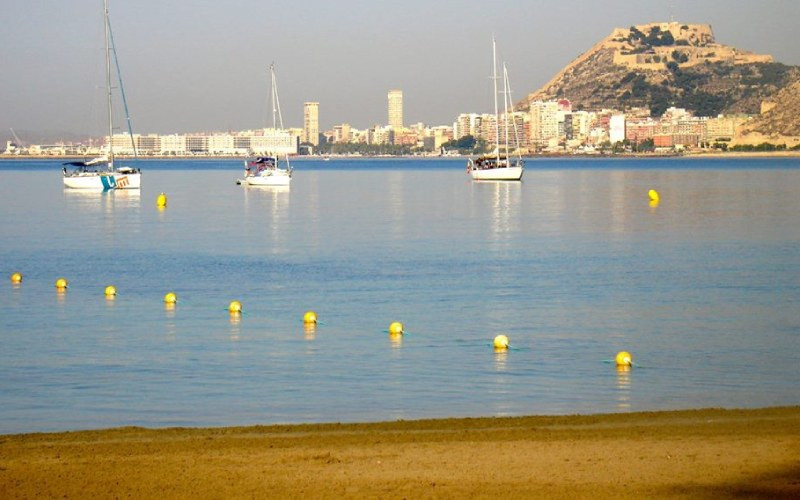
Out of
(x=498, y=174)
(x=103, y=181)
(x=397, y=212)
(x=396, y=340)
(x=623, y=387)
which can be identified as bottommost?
(x=623, y=387)

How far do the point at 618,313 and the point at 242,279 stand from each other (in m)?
10.5

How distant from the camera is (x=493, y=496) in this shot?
976cm

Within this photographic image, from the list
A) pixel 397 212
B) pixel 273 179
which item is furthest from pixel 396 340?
pixel 273 179

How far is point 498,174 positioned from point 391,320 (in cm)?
7436

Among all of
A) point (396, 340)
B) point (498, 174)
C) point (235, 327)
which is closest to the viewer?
point (396, 340)

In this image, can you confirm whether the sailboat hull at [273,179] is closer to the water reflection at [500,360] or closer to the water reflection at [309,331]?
the water reflection at [309,331]

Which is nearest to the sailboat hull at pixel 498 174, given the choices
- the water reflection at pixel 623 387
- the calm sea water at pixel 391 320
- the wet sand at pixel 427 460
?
the calm sea water at pixel 391 320

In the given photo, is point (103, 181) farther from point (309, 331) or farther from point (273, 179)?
point (309, 331)

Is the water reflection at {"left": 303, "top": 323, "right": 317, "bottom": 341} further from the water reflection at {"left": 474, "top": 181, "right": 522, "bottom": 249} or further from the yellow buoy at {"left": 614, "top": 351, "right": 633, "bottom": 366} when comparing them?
the water reflection at {"left": 474, "top": 181, "right": 522, "bottom": 249}

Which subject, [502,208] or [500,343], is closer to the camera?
[500,343]

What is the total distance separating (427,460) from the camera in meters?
11.0

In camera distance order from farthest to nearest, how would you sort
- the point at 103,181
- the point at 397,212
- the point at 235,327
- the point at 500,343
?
the point at 103,181 < the point at 397,212 < the point at 235,327 < the point at 500,343

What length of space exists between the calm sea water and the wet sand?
140 cm

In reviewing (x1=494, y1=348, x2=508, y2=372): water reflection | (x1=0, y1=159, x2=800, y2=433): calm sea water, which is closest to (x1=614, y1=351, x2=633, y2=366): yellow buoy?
(x1=0, y1=159, x2=800, y2=433): calm sea water
